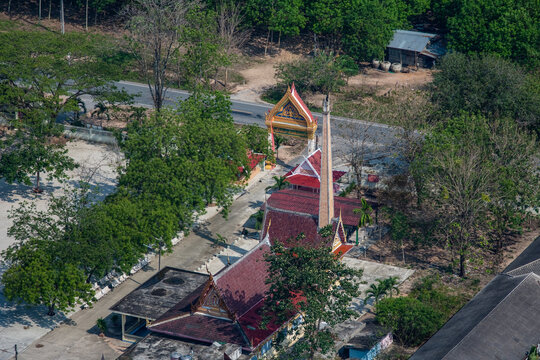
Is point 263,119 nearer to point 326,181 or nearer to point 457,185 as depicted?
point 457,185

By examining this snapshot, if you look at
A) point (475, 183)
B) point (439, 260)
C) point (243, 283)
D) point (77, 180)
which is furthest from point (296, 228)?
point (77, 180)

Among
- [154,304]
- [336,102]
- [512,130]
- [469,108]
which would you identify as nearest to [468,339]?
[154,304]

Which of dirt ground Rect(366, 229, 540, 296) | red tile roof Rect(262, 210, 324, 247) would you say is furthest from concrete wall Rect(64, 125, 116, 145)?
dirt ground Rect(366, 229, 540, 296)

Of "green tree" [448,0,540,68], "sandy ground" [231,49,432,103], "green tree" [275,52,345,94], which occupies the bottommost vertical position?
"sandy ground" [231,49,432,103]

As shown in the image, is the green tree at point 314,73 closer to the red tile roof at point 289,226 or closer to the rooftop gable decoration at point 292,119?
the rooftop gable decoration at point 292,119

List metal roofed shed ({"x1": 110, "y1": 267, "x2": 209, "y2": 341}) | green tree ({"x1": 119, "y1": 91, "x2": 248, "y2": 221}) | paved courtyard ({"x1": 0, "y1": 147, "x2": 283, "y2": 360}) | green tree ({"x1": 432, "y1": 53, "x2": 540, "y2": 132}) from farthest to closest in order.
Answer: green tree ({"x1": 432, "y1": 53, "x2": 540, "y2": 132}), green tree ({"x1": 119, "y1": 91, "x2": 248, "y2": 221}), metal roofed shed ({"x1": 110, "y1": 267, "x2": 209, "y2": 341}), paved courtyard ({"x1": 0, "y1": 147, "x2": 283, "y2": 360})

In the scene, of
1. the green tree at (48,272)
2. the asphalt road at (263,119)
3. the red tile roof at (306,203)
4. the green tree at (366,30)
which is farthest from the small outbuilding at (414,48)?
the green tree at (48,272)

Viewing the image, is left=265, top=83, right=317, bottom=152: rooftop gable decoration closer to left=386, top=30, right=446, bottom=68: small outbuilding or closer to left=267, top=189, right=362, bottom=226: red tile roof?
left=267, top=189, right=362, bottom=226: red tile roof
